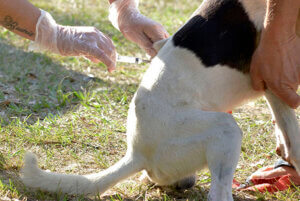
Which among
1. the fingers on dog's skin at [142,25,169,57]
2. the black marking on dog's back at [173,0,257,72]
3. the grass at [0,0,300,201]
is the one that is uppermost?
the black marking on dog's back at [173,0,257,72]

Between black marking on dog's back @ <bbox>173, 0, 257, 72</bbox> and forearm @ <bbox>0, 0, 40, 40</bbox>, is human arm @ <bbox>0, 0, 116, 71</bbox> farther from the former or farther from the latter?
black marking on dog's back @ <bbox>173, 0, 257, 72</bbox>

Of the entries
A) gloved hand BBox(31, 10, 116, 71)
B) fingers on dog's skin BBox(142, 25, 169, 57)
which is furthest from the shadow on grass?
fingers on dog's skin BBox(142, 25, 169, 57)

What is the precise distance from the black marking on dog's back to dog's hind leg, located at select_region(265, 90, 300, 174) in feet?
0.92

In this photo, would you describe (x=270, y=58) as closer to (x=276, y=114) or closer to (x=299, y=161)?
(x=276, y=114)

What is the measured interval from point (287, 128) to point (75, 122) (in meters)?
1.78

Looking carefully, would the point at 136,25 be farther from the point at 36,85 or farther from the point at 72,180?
the point at 36,85

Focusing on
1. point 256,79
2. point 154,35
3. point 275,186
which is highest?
point 154,35

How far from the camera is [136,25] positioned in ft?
11.4

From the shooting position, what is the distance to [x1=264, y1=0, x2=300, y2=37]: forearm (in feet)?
8.38

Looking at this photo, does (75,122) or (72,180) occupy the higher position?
(72,180)

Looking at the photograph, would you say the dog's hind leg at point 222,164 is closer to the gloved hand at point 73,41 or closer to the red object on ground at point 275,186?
the red object on ground at point 275,186

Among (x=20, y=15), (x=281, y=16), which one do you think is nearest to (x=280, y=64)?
(x=281, y=16)

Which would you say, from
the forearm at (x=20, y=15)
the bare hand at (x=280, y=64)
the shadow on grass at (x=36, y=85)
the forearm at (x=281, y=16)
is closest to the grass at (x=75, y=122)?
the shadow on grass at (x=36, y=85)

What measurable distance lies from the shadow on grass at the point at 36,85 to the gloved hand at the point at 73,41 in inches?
31.3
